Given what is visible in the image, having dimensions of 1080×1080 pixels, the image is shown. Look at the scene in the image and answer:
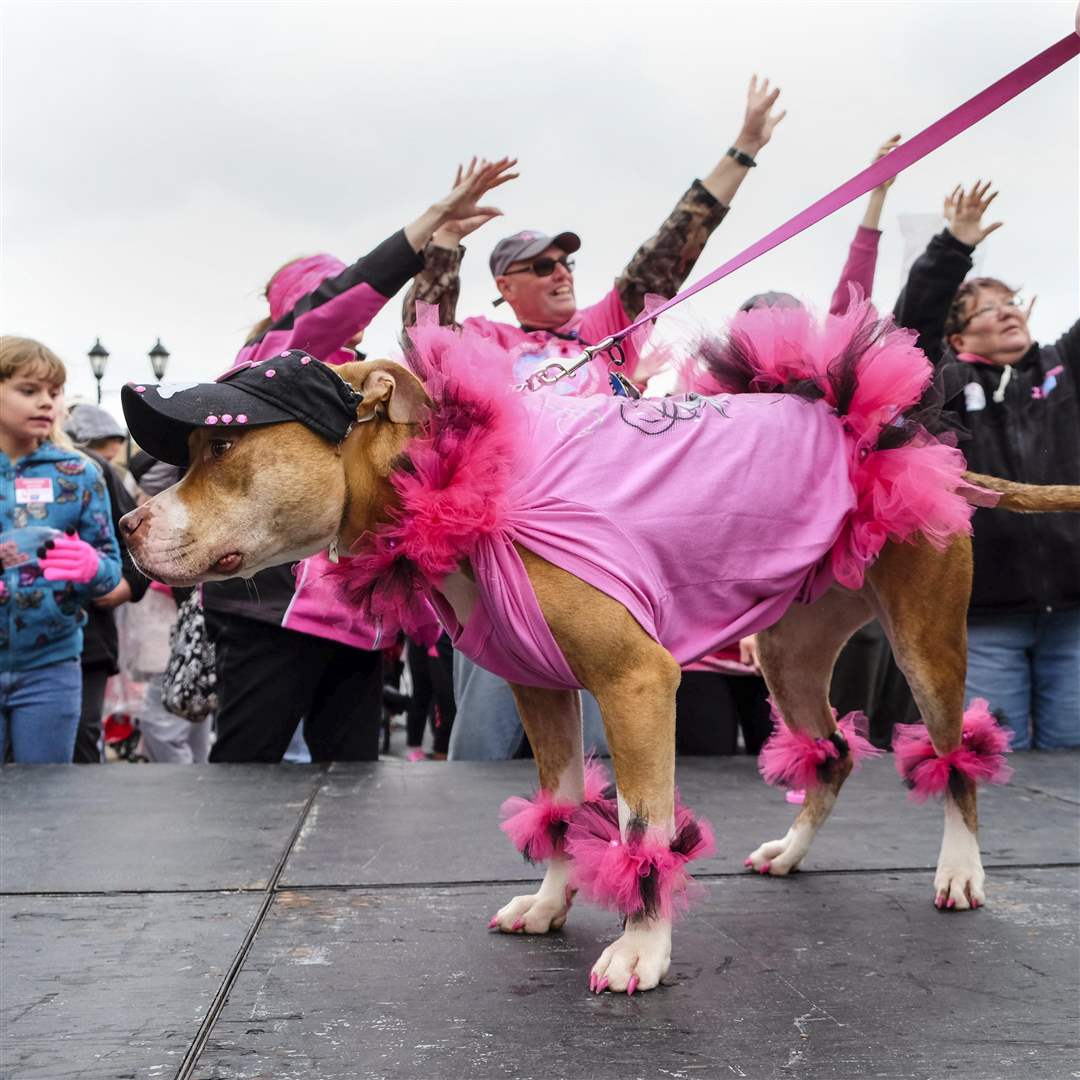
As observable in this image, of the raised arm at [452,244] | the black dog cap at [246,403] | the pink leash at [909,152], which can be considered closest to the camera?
the black dog cap at [246,403]

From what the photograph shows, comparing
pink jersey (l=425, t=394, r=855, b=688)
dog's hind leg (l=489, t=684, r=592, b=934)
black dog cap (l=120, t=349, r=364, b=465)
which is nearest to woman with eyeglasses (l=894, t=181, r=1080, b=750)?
pink jersey (l=425, t=394, r=855, b=688)

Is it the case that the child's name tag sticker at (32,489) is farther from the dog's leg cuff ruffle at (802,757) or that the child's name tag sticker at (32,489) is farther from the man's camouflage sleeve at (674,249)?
the dog's leg cuff ruffle at (802,757)

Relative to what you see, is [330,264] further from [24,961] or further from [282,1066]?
[282,1066]

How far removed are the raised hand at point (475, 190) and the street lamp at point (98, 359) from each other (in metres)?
13.7

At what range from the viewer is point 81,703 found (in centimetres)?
475

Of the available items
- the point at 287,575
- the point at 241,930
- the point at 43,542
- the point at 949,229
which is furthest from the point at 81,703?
the point at 949,229

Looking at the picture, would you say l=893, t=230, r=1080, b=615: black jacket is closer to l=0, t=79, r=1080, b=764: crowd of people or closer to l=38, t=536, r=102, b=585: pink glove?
l=0, t=79, r=1080, b=764: crowd of people

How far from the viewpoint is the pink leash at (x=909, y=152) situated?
2.22m

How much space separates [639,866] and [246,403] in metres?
1.11

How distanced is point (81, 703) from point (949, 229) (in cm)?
368

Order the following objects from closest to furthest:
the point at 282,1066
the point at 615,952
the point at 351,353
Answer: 1. the point at 282,1066
2. the point at 615,952
3. the point at 351,353

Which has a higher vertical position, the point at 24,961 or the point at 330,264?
the point at 330,264

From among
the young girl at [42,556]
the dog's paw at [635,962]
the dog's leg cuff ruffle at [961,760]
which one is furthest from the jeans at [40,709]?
the dog's leg cuff ruffle at [961,760]

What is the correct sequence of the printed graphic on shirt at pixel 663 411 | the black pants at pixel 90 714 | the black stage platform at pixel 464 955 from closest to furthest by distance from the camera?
the black stage platform at pixel 464 955
the printed graphic on shirt at pixel 663 411
the black pants at pixel 90 714
